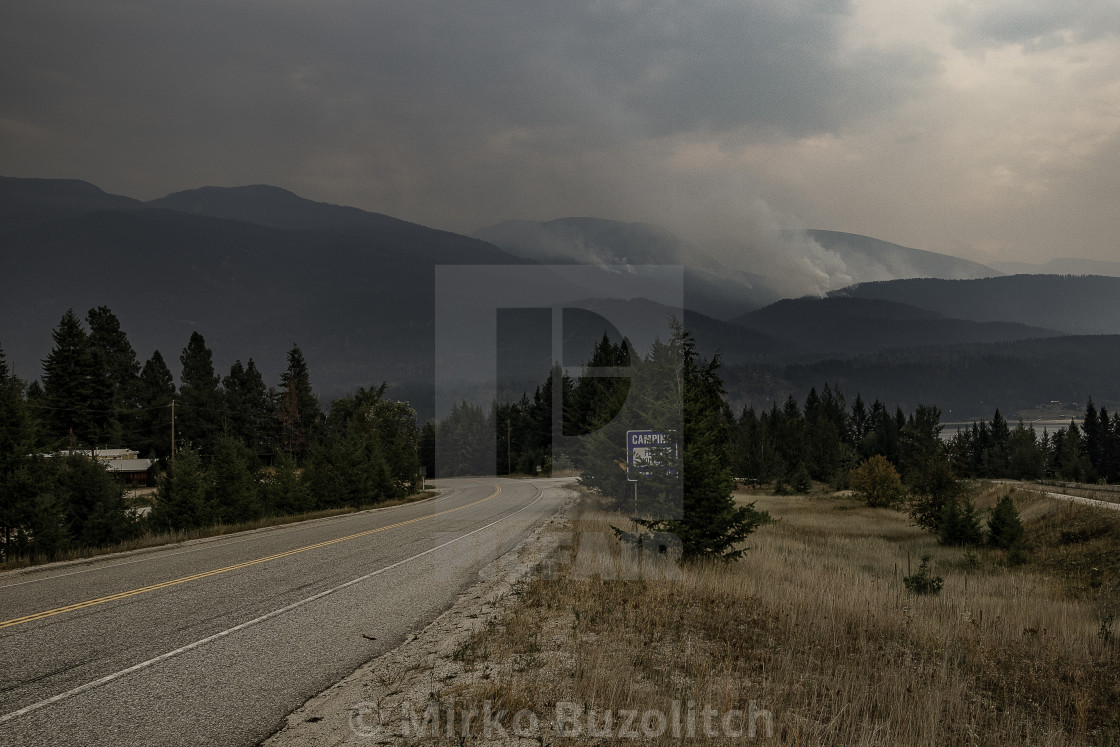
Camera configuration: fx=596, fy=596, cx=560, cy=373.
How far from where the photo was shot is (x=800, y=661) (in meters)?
7.88

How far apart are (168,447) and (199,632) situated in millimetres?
83395

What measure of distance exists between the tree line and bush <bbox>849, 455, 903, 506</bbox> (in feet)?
119

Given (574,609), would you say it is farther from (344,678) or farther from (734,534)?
(734,534)

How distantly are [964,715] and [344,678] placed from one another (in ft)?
23.4

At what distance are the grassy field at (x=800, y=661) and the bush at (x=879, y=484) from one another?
3364 cm

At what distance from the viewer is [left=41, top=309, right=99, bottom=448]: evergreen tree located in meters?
67.2

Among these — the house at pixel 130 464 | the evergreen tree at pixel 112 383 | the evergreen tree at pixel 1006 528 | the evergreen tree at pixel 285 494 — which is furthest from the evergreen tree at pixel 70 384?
the evergreen tree at pixel 1006 528

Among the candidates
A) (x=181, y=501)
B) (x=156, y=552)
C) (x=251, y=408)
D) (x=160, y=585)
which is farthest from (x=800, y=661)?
(x=251, y=408)

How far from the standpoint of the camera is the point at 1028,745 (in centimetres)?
566

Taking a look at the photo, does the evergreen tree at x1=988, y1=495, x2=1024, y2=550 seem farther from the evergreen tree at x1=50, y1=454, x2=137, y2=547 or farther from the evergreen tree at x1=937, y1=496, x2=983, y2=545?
the evergreen tree at x1=50, y1=454, x2=137, y2=547

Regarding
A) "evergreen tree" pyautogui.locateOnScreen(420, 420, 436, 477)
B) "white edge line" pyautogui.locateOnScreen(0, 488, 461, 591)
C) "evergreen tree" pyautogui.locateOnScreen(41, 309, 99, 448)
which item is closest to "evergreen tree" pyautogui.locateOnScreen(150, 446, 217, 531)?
"white edge line" pyautogui.locateOnScreen(0, 488, 461, 591)

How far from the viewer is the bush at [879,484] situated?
46750mm

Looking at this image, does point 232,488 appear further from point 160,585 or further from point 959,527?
point 959,527

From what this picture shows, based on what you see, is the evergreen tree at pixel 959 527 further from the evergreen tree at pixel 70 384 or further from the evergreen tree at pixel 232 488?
the evergreen tree at pixel 70 384
